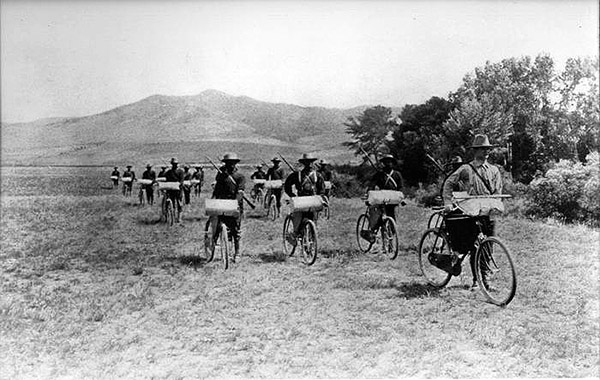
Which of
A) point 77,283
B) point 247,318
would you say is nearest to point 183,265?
point 77,283

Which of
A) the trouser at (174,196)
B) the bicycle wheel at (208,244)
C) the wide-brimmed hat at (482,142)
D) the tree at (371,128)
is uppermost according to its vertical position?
the tree at (371,128)

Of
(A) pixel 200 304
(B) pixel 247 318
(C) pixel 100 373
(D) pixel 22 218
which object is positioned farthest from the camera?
(D) pixel 22 218

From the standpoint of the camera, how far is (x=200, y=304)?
6102mm

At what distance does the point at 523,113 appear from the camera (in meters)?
9.03

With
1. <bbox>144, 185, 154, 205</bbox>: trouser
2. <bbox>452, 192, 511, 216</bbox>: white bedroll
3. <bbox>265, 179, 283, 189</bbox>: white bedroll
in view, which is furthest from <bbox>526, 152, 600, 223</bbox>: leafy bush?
<bbox>144, 185, 154, 205</bbox>: trouser

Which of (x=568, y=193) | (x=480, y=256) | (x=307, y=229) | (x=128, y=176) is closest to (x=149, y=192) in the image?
(x=128, y=176)

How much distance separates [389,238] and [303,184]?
1.82 metres

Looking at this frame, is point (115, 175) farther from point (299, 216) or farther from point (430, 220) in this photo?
point (430, 220)

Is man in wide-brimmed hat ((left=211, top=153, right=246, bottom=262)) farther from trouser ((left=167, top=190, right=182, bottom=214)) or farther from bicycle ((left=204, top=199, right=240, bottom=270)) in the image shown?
trouser ((left=167, top=190, right=182, bottom=214))

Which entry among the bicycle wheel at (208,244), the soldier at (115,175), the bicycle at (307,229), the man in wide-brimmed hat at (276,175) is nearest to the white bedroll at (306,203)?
the bicycle at (307,229)

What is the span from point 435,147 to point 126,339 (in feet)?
29.2

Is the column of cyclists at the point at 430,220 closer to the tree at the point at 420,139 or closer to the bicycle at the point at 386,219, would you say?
the bicycle at the point at 386,219

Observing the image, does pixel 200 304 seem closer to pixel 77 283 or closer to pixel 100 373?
pixel 100 373

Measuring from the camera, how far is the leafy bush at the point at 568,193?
34.5 feet
